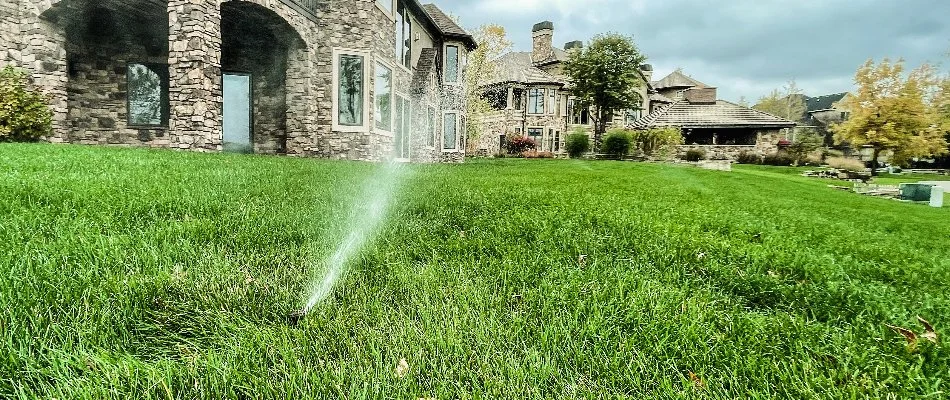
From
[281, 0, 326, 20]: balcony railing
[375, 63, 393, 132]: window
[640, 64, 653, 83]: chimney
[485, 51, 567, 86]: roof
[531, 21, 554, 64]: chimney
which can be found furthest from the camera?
[640, 64, 653, 83]: chimney

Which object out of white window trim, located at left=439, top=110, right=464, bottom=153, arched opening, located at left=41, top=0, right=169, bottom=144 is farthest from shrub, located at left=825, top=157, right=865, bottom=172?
arched opening, located at left=41, top=0, right=169, bottom=144

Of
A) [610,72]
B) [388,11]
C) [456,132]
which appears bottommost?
[456,132]

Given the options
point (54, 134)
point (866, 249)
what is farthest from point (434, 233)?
point (54, 134)

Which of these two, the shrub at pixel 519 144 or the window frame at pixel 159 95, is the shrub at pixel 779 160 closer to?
the shrub at pixel 519 144

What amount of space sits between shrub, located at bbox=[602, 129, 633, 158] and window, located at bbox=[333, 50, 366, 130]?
19.5 m

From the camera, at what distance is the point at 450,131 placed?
21.7 meters

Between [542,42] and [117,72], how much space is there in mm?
37271

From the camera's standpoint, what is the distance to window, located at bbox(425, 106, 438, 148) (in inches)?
791

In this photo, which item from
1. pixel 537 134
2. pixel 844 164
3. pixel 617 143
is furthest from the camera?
pixel 537 134

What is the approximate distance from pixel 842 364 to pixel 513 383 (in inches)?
44.4

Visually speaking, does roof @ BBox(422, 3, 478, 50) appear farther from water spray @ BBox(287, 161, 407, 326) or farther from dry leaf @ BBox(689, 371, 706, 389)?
dry leaf @ BBox(689, 371, 706, 389)

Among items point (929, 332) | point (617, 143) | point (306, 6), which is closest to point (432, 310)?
point (929, 332)

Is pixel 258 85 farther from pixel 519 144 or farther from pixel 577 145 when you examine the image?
pixel 577 145

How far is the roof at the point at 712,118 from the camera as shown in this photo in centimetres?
3606
